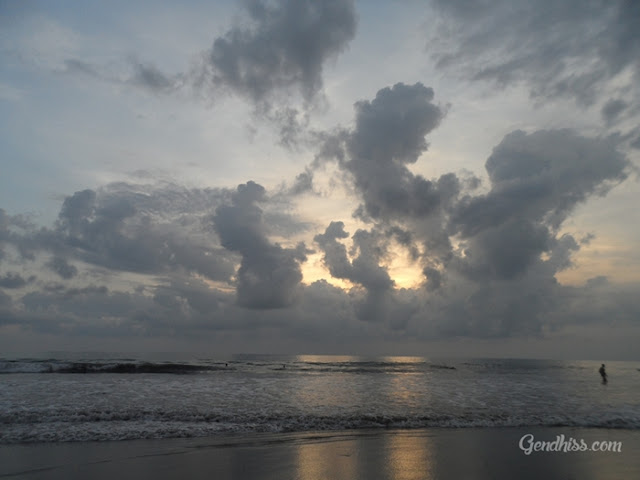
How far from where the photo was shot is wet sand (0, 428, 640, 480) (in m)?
10.7

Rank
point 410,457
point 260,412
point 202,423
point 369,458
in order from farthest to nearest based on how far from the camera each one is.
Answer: point 260,412
point 202,423
point 410,457
point 369,458

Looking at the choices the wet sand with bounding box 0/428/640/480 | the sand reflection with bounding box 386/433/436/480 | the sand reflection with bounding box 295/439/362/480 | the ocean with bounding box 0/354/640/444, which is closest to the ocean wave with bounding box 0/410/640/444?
the ocean with bounding box 0/354/640/444

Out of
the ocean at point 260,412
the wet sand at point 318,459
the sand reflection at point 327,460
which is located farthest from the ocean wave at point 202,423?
the sand reflection at point 327,460

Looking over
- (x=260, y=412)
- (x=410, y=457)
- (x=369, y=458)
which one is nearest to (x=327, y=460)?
(x=369, y=458)

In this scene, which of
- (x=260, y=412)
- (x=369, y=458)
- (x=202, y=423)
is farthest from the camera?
(x=260, y=412)

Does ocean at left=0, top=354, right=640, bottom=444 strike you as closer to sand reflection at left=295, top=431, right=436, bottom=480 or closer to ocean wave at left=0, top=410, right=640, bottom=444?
ocean wave at left=0, top=410, right=640, bottom=444

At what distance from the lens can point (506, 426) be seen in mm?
18156

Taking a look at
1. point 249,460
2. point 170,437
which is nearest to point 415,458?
point 249,460

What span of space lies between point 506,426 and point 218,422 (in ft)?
46.1

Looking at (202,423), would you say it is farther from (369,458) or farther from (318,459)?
(369,458)

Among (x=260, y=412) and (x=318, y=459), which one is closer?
(x=318, y=459)

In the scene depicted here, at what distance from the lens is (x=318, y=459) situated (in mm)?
12094

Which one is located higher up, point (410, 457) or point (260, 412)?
point (410, 457)

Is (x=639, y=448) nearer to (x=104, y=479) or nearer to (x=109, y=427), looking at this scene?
(x=104, y=479)
